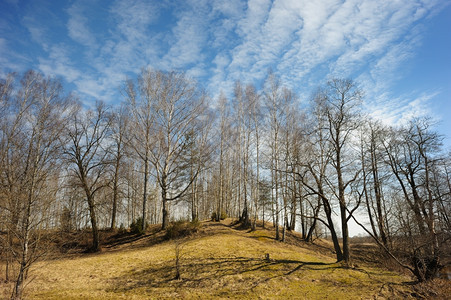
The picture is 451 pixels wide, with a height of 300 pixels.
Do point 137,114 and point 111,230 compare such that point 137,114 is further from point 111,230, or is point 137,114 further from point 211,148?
point 111,230

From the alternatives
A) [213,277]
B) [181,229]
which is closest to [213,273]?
[213,277]

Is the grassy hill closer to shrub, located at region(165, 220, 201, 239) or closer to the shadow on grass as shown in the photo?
the shadow on grass

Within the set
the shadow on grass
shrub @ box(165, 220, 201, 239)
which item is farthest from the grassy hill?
shrub @ box(165, 220, 201, 239)

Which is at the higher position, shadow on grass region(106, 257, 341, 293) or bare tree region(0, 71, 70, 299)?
bare tree region(0, 71, 70, 299)

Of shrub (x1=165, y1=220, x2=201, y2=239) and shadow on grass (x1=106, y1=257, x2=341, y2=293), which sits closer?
shadow on grass (x1=106, y1=257, x2=341, y2=293)

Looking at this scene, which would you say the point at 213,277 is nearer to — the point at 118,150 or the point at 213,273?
the point at 213,273

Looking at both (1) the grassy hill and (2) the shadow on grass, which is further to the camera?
(2) the shadow on grass

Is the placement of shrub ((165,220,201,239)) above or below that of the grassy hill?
above

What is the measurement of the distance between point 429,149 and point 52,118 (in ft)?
71.3

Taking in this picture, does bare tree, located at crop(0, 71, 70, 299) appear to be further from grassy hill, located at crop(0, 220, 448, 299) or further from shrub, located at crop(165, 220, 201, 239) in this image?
shrub, located at crop(165, 220, 201, 239)

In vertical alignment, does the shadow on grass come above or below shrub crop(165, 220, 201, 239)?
below

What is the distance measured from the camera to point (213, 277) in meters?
9.64

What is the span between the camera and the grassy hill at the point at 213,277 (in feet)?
27.6

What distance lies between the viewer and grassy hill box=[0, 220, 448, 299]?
8.41 metres
